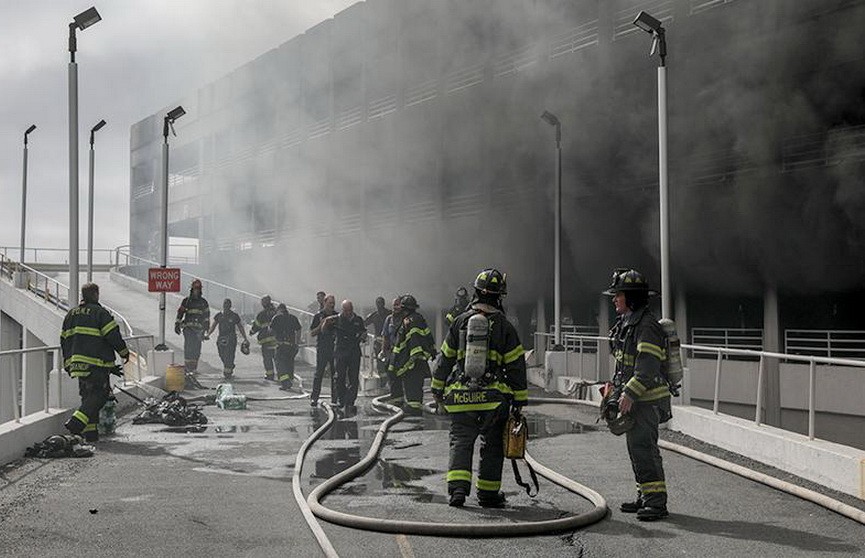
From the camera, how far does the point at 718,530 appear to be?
482 cm

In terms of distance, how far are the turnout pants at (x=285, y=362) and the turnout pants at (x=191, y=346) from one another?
1.63m

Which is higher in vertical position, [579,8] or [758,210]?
[579,8]

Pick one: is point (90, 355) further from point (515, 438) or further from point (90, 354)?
point (515, 438)

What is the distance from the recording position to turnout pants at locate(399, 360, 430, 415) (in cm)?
1065

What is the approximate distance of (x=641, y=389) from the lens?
5.18 metres

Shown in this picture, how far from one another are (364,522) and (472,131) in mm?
19117

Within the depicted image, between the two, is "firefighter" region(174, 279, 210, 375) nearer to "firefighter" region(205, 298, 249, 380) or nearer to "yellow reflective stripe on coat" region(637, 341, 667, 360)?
"firefighter" region(205, 298, 249, 380)

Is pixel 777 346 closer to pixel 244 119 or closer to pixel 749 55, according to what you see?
pixel 749 55

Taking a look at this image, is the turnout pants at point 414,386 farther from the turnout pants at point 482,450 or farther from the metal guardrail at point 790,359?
the turnout pants at point 482,450

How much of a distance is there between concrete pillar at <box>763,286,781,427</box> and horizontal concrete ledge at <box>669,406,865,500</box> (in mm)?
8004

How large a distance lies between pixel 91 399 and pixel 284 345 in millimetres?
6145

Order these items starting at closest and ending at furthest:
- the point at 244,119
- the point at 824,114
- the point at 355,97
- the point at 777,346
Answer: the point at 824,114 < the point at 777,346 < the point at 355,97 < the point at 244,119

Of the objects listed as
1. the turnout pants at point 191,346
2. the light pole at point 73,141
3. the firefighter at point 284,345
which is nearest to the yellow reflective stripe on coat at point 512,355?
the light pole at point 73,141

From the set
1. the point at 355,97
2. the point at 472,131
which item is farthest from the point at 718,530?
the point at 355,97
